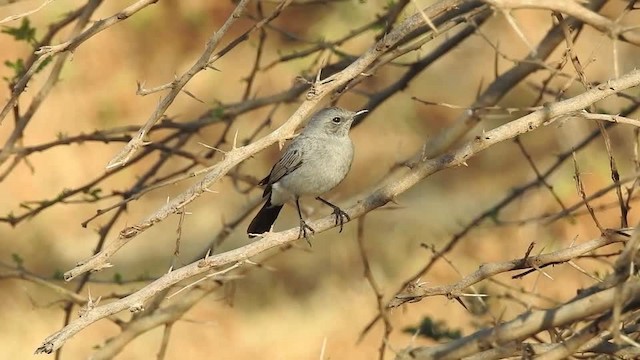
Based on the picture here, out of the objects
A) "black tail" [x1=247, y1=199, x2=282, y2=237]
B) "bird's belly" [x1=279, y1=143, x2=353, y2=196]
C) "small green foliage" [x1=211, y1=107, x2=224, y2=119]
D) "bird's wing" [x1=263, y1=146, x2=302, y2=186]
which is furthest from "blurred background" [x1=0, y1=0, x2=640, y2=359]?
"small green foliage" [x1=211, y1=107, x2=224, y2=119]

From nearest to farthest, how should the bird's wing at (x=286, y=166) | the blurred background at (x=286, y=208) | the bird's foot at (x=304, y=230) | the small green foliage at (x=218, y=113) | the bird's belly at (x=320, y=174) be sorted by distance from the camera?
the bird's foot at (x=304, y=230) < the small green foliage at (x=218, y=113) < the bird's belly at (x=320, y=174) < the bird's wing at (x=286, y=166) < the blurred background at (x=286, y=208)

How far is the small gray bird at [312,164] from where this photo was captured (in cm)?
584

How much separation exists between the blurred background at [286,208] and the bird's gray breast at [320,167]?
331 centimetres

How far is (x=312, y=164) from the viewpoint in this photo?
19.3 ft

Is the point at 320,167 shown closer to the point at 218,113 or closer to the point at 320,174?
the point at 320,174

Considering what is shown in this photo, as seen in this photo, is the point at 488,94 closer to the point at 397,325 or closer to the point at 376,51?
the point at 376,51

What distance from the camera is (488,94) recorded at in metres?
5.56

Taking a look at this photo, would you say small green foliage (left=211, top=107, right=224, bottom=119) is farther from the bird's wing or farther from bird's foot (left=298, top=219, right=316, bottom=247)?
bird's foot (left=298, top=219, right=316, bottom=247)

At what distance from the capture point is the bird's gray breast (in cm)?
582

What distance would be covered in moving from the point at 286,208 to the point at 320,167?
5.17m

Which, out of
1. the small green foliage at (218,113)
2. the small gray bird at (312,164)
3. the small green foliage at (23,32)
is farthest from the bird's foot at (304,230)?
the small green foliage at (23,32)

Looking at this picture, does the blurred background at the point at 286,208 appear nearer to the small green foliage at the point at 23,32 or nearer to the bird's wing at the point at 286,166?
the bird's wing at the point at 286,166

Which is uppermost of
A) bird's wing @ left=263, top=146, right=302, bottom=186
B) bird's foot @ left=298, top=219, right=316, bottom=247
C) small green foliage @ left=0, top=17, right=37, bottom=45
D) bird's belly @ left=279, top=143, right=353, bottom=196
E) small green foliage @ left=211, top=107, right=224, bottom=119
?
small green foliage @ left=0, top=17, right=37, bottom=45

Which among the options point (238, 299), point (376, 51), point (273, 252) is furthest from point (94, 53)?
point (376, 51)
